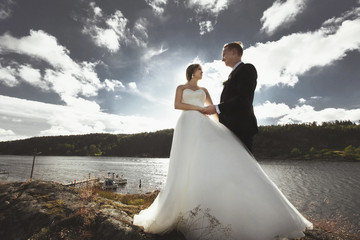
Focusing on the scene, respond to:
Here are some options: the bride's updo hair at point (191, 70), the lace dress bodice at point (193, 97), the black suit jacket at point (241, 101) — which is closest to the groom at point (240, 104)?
the black suit jacket at point (241, 101)

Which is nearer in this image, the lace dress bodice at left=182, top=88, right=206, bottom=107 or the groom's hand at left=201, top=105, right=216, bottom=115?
the groom's hand at left=201, top=105, right=216, bottom=115

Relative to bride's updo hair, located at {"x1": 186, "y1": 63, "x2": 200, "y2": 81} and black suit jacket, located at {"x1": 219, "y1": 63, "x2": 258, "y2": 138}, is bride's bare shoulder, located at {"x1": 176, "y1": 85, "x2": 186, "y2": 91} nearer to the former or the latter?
bride's updo hair, located at {"x1": 186, "y1": 63, "x2": 200, "y2": 81}

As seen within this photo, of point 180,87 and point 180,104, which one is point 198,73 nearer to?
point 180,87

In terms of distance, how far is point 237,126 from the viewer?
11.3 feet

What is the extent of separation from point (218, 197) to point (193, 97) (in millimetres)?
2017

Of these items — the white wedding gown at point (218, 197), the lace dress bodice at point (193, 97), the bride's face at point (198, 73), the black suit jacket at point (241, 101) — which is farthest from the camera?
the bride's face at point (198, 73)

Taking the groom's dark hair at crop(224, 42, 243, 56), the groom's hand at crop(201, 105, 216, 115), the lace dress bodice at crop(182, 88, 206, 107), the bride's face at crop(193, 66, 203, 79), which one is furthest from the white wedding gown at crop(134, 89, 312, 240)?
the groom's dark hair at crop(224, 42, 243, 56)

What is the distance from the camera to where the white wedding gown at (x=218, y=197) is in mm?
2682

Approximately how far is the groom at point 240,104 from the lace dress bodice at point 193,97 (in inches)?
17.7

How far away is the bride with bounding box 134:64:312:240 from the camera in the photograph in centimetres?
268

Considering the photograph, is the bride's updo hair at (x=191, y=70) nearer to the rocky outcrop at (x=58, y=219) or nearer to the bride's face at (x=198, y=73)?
the bride's face at (x=198, y=73)

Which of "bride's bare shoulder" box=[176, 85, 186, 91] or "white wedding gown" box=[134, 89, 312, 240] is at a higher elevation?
"bride's bare shoulder" box=[176, 85, 186, 91]

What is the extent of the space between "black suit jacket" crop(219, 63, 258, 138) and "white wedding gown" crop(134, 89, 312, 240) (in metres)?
0.25

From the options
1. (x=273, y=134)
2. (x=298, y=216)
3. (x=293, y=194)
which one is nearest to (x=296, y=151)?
(x=273, y=134)
